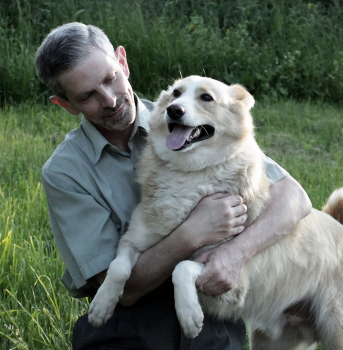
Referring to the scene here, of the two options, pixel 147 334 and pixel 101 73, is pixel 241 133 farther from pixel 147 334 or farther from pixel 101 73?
pixel 147 334

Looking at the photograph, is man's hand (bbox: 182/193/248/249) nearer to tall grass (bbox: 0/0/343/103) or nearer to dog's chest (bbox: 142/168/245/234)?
dog's chest (bbox: 142/168/245/234)

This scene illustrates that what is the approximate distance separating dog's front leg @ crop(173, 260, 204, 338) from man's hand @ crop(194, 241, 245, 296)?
8cm

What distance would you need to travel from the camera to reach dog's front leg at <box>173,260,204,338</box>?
215 centimetres

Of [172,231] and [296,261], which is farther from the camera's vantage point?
[296,261]

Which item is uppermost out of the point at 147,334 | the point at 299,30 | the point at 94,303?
the point at 94,303

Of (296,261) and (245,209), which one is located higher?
(245,209)

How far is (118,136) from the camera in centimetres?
268

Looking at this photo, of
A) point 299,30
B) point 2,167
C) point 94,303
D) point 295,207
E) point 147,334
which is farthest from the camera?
point 299,30

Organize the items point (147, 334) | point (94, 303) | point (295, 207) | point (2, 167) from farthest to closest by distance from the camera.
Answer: point (2, 167), point (295, 207), point (147, 334), point (94, 303)

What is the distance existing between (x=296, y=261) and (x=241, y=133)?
67cm

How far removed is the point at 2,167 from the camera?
4.49 m

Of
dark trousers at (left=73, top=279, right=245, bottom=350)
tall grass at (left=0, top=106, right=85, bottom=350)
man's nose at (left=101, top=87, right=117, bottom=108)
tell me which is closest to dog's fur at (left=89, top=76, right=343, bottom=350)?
dark trousers at (left=73, top=279, right=245, bottom=350)

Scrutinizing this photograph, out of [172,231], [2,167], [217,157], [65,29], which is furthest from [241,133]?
[2,167]

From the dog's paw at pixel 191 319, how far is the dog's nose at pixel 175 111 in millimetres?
852
